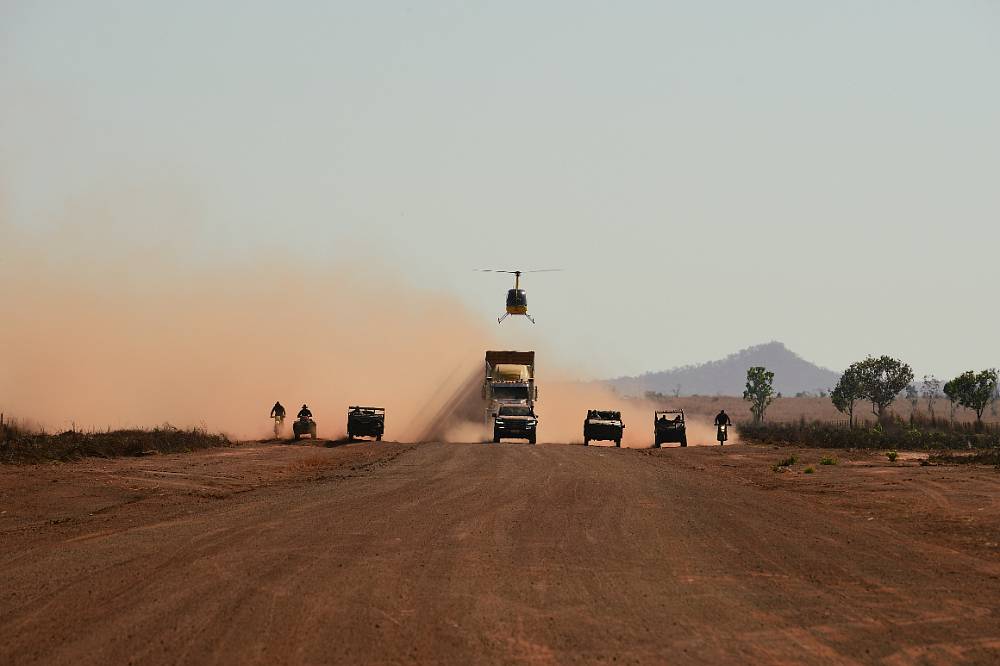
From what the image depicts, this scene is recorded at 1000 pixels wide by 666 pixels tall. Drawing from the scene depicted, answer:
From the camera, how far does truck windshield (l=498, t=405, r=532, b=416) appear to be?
2274 inches

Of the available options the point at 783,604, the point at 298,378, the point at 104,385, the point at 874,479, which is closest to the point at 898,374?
Answer: the point at 298,378

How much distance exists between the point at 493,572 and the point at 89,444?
3045cm

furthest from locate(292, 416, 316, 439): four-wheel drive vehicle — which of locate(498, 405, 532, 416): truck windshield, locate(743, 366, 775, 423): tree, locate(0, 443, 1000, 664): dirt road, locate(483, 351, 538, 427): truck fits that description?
locate(743, 366, 775, 423): tree

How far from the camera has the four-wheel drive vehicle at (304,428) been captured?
195ft

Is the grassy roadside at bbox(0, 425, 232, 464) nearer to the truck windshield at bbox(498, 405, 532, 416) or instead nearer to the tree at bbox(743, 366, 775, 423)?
the truck windshield at bbox(498, 405, 532, 416)

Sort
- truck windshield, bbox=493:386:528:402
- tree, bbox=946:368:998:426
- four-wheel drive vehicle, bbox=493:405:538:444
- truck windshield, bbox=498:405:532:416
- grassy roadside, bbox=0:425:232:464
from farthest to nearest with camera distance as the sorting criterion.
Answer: tree, bbox=946:368:998:426, truck windshield, bbox=493:386:528:402, truck windshield, bbox=498:405:532:416, four-wheel drive vehicle, bbox=493:405:538:444, grassy roadside, bbox=0:425:232:464

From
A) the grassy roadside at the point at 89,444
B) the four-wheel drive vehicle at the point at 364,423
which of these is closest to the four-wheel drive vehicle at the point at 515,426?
the four-wheel drive vehicle at the point at 364,423

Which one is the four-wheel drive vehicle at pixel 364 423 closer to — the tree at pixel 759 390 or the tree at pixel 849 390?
the tree at pixel 849 390

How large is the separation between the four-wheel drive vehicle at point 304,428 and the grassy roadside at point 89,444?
633 centimetres

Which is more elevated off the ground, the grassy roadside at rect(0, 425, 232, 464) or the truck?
the truck

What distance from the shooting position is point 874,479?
33031 mm

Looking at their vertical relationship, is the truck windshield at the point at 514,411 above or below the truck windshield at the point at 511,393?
below

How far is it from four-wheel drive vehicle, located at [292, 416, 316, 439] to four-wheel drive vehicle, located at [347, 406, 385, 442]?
2.70 metres

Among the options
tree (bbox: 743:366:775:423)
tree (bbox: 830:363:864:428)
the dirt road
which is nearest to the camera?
the dirt road
